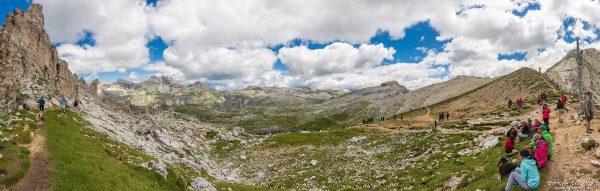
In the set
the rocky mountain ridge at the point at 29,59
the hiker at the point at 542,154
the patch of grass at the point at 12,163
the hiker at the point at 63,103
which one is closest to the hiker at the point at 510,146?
the hiker at the point at 542,154

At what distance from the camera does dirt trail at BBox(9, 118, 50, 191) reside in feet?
74.4

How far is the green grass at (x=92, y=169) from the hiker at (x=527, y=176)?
2574 cm

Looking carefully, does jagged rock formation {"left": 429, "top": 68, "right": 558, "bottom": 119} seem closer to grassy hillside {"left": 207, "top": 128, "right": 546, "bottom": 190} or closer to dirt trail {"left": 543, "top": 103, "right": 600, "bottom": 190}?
grassy hillside {"left": 207, "top": 128, "right": 546, "bottom": 190}

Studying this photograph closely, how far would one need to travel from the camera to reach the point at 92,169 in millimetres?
27141

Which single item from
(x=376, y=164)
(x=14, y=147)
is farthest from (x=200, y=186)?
(x=376, y=164)

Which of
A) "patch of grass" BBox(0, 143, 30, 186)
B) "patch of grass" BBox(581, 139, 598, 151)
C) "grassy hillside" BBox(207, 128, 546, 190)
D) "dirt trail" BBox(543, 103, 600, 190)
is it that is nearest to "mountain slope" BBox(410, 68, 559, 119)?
"grassy hillside" BBox(207, 128, 546, 190)

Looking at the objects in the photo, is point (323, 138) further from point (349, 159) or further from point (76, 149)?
point (76, 149)

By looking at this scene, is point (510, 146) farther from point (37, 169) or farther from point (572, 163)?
point (37, 169)

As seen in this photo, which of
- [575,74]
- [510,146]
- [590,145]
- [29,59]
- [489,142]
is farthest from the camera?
[575,74]

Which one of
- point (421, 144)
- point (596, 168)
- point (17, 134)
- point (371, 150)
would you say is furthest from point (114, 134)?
point (596, 168)

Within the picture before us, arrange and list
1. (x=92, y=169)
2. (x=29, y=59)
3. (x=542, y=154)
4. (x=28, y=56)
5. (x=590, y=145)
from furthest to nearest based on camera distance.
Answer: (x=28, y=56) < (x=29, y=59) < (x=92, y=169) < (x=590, y=145) < (x=542, y=154)

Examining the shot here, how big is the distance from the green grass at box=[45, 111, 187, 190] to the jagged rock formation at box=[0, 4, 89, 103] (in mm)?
25099

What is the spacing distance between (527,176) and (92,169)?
1175 inches

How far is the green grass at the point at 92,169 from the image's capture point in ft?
80.7
